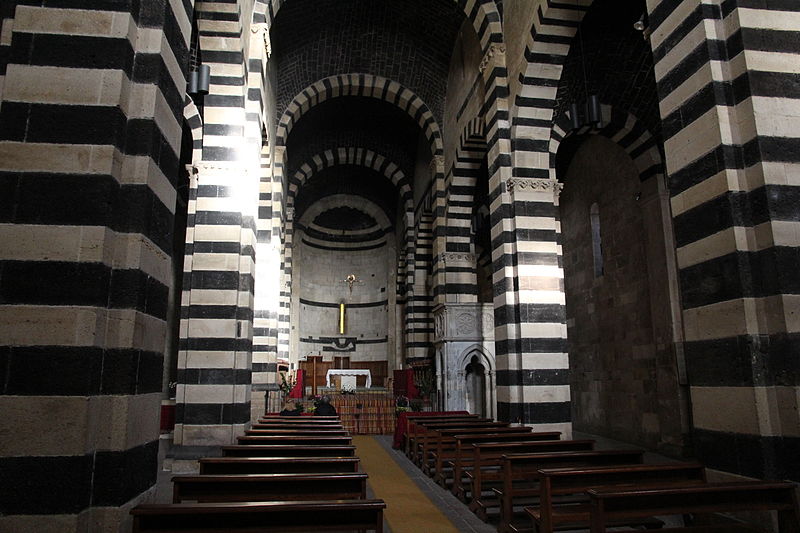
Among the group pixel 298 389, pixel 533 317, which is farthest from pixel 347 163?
pixel 533 317

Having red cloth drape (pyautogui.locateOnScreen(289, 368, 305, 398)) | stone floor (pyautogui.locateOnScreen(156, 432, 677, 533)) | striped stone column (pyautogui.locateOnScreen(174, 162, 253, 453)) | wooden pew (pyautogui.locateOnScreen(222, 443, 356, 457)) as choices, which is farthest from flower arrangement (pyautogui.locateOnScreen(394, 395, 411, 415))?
wooden pew (pyautogui.locateOnScreen(222, 443, 356, 457))

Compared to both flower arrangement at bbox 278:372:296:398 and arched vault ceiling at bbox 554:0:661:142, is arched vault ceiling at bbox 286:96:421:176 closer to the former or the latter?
flower arrangement at bbox 278:372:296:398

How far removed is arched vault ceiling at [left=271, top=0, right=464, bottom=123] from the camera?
48.3 feet

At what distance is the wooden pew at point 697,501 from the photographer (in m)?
3.47

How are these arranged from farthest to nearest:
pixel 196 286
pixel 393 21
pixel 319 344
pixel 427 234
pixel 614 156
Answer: pixel 319 344 < pixel 427 234 < pixel 393 21 < pixel 614 156 < pixel 196 286

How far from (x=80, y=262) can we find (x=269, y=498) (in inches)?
84.9

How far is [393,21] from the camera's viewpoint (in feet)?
50.8

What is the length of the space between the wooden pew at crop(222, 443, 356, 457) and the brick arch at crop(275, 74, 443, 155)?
12.1m

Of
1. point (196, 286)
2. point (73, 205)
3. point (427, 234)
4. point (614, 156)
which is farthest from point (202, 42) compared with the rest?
point (427, 234)

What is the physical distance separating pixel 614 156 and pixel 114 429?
41.5 ft

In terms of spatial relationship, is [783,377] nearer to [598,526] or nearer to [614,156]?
[598,526]

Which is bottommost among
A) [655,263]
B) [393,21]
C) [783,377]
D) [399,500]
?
[399,500]

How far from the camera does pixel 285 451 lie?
582 cm

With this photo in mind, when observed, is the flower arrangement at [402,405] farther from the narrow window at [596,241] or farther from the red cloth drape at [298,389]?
the narrow window at [596,241]
